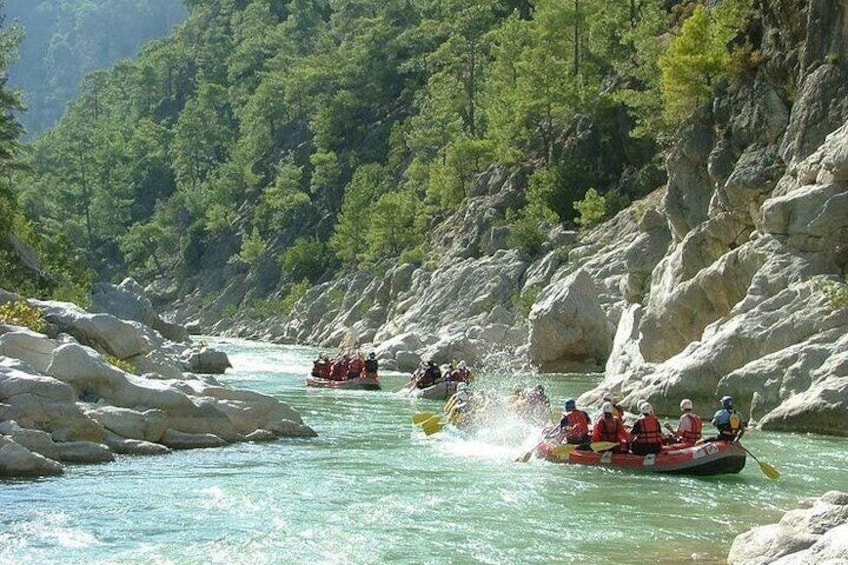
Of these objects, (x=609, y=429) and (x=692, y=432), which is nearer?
(x=692, y=432)

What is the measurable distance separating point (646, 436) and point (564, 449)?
67.6 inches

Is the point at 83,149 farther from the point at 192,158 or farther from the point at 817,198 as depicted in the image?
the point at 817,198

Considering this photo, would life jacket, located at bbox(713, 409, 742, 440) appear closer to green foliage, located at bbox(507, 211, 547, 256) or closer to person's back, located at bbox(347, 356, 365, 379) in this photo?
person's back, located at bbox(347, 356, 365, 379)

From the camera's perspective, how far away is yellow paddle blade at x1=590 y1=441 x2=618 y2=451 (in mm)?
21467

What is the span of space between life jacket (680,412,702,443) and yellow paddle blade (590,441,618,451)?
124cm

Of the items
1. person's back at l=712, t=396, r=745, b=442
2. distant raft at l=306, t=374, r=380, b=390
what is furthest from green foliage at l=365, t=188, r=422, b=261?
person's back at l=712, t=396, r=745, b=442

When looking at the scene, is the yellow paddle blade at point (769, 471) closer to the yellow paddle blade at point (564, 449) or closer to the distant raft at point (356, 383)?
the yellow paddle blade at point (564, 449)

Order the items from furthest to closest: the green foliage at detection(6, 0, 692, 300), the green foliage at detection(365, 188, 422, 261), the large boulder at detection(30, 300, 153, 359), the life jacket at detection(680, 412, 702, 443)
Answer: the green foliage at detection(365, 188, 422, 261), the green foliage at detection(6, 0, 692, 300), the large boulder at detection(30, 300, 153, 359), the life jacket at detection(680, 412, 702, 443)

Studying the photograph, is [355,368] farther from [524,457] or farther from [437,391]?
[524,457]

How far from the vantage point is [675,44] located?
4319 cm

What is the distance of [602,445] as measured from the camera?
70.8 ft

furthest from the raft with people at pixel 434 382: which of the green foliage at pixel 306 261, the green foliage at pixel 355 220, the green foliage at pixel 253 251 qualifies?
the green foliage at pixel 253 251

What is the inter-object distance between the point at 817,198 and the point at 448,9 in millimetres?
65284

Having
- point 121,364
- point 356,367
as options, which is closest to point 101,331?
point 121,364
